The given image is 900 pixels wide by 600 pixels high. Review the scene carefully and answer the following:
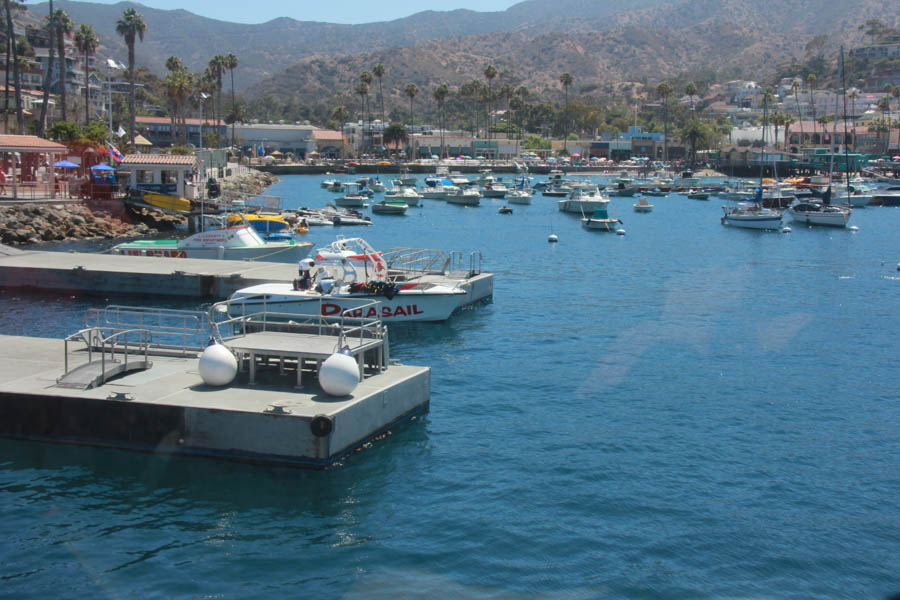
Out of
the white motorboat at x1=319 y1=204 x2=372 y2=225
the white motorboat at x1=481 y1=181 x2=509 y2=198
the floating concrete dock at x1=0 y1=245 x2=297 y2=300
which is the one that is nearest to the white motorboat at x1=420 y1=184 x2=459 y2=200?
the white motorboat at x1=481 y1=181 x2=509 y2=198

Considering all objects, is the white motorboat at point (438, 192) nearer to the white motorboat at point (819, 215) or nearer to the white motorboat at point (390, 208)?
the white motorboat at point (390, 208)

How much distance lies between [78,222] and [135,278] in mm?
25460

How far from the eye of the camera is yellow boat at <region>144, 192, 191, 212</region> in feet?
209

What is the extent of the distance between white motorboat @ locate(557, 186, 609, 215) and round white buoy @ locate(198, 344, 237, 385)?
7573 cm

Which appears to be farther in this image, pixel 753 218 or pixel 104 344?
pixel 753 218

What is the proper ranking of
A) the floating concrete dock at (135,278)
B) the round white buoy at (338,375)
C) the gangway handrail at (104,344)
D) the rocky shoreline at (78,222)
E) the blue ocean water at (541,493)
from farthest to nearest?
the rocky shoreline at (78,222) → the floating concrete dock at (135,278) → the gangway handrail at (104,344) → the round white buoy at (338,375) → the blue ocean water at (541,493)

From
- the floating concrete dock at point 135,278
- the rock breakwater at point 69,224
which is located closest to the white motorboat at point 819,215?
the rock breakwater at point 69,224

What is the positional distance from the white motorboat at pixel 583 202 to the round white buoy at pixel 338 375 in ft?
249

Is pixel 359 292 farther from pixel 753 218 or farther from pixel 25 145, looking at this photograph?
pixel 753 218

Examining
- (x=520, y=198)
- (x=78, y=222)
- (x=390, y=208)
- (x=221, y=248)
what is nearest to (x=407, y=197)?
(x=390, y=208)

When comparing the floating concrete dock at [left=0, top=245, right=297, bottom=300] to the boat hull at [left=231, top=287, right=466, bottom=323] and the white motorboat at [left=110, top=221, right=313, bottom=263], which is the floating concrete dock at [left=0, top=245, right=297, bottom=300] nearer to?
the white motorboat at [left=110, top=221, right=313, bottom=263]

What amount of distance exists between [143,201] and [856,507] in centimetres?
5721

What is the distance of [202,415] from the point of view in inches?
704

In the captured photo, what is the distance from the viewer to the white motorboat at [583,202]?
95.2 metres
